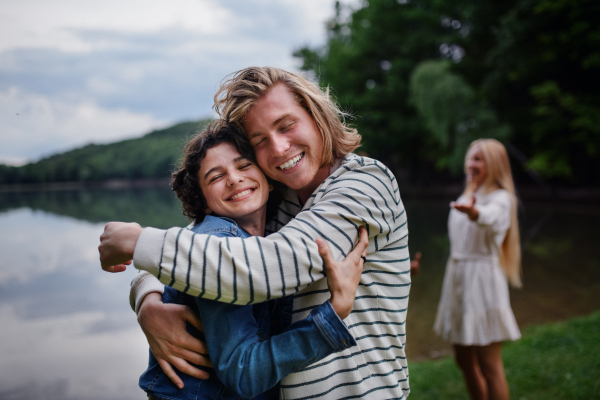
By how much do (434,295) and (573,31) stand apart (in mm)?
13225

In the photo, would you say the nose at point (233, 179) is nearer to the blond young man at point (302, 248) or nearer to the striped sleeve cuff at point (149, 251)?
the blond young man at point (302, 248)

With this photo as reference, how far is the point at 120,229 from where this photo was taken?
126 cm

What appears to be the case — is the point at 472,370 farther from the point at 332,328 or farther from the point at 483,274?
the point at 332,328

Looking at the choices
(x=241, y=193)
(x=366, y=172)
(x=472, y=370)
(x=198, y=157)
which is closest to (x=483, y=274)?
(x=472, y=370)

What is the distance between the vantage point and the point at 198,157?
1.69m

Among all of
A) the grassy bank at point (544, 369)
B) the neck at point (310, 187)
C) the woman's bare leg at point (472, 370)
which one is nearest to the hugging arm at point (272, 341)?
→ the neck at point (310, 187)

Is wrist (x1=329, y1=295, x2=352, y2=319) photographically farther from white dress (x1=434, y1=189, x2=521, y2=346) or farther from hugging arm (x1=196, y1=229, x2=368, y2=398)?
white dress (x1=434, y1=189, x2=521, y2=346)

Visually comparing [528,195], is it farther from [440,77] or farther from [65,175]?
[65,175]

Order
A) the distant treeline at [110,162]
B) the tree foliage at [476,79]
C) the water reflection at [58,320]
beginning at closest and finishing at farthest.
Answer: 1. the distant treeline at [110,162]
2. the water reflection at [58,320]
3. the tree foliage at [476,79]

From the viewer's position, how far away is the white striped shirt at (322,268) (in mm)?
1156

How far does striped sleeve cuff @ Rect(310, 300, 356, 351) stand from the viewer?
120cm

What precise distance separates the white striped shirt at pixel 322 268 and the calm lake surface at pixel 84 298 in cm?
98

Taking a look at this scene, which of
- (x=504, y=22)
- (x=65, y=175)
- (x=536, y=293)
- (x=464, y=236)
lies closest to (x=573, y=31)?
(x=504, y=22)

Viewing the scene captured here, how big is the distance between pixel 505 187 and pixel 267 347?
135 inches
